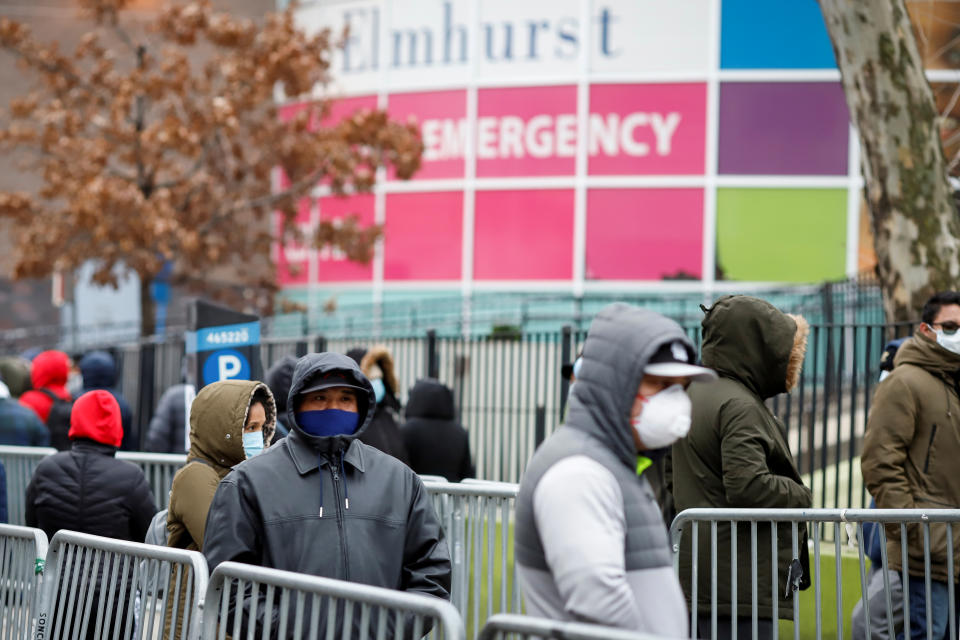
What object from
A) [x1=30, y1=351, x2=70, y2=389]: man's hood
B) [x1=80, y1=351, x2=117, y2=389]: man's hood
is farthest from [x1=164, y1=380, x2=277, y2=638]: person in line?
[x1=30, y1=351, x2=70, y2=389]: man's hood

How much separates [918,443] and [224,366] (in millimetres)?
4088

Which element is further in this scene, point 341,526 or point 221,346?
point 221,346

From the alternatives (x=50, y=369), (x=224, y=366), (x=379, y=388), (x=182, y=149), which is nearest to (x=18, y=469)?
(x=50, y=369)

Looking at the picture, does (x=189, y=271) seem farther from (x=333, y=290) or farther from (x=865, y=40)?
(x=865, y=40)

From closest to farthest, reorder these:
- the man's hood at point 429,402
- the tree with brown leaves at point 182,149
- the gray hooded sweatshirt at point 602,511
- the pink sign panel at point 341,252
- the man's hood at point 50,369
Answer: the gray hooded sweatshirt at point 602,511 → the man's hood at point 429,402 → the man's hood at point 50,369 → the tree with brown leaves at point 182,149 → the pink sign panel at point 341,252

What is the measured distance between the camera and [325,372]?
4121 millimetres

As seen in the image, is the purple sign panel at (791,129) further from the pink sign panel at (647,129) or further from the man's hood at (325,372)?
the man's hood at (325,372)

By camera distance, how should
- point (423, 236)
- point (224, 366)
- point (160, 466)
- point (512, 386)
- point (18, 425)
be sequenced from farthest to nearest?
point (423, 236), point (512, 386), point (18, 425), point (160, 466), point (224, 366)

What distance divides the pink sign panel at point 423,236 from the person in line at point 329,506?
54.8ft

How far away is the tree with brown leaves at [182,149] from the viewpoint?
63.6 feet

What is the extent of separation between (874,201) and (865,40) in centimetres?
114

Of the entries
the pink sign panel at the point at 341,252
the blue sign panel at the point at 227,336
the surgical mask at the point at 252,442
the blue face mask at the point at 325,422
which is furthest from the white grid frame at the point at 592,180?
the blue face mask at the point at 325,422

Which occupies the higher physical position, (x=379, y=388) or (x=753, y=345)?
(x=753, y=345)

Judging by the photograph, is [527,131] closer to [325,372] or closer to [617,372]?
[325,372]
